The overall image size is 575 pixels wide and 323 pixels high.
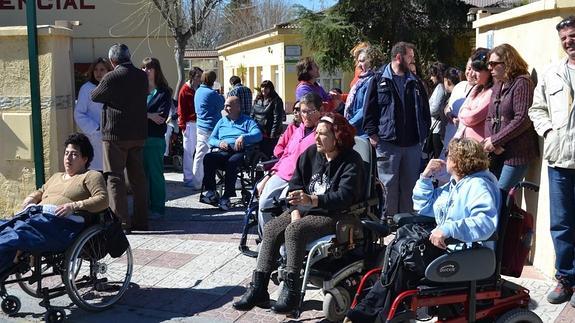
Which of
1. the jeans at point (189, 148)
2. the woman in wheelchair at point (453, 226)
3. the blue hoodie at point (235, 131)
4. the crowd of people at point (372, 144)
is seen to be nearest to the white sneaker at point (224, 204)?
the crowd of people at point (372, 144)

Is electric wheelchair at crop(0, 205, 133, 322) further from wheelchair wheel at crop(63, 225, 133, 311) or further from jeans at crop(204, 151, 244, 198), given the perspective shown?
jeans at crop(204, 151, 244, 198)

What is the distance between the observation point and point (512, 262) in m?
4.07

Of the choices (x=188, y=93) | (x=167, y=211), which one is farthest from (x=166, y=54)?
(x=167, y=211)

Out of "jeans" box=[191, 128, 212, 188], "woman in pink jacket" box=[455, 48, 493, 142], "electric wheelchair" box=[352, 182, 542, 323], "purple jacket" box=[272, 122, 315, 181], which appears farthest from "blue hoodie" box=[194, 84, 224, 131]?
"electric wheelchair" box=[352, 182, 542, 323]

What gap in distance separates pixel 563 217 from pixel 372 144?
190 cm

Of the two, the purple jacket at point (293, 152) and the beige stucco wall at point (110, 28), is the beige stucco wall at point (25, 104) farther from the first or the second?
the beige stucco wall at point (110, 28)

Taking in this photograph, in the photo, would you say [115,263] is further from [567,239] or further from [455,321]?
[567,239]

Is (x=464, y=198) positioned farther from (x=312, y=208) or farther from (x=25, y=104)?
(x=25, y=104)

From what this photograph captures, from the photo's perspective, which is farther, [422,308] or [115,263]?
[115,263]

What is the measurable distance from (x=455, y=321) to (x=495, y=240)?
20.3 inches

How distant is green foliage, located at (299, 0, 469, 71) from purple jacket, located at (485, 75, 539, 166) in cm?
1871

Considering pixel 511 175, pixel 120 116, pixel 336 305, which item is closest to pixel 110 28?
pixel 120 116

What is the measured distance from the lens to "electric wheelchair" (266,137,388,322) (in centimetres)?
457

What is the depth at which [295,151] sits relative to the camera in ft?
19.2
